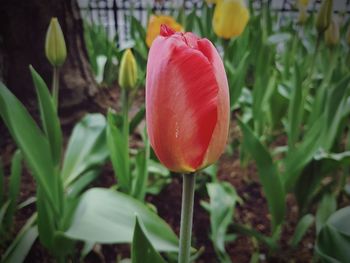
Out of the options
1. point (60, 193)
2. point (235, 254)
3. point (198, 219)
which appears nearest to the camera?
point (60, 193)

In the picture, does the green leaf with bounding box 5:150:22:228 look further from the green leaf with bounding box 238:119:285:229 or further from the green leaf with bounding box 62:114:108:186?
the green leaf with bounding box 238:119:285:229

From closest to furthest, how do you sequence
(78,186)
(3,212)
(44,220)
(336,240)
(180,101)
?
1. (180,101)
2. (336,240)
3. (44,220)
4. (3,212)
5. (78,186)

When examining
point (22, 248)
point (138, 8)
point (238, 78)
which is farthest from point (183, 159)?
point (138, 8)

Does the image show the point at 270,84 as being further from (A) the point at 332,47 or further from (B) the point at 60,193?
(B) the point at 60,193

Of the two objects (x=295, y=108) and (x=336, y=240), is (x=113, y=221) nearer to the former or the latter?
(x=336, y=240)

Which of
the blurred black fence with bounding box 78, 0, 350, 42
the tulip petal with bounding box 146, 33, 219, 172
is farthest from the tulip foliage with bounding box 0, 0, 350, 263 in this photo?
the blurred black fence with bounding box 78, 0, 350, 42

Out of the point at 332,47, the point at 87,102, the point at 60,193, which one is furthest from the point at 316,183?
the point at 87,102
